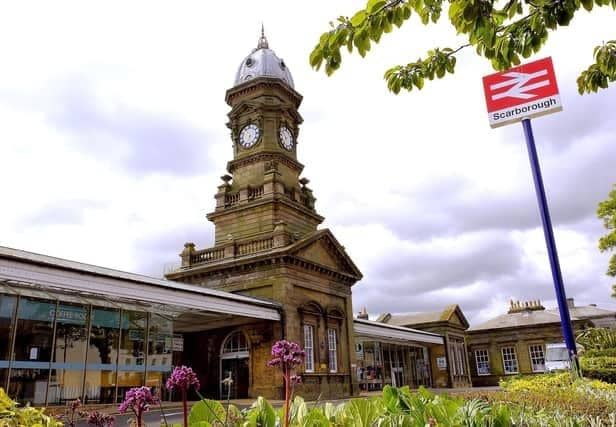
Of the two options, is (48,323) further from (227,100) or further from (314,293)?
(227,100)

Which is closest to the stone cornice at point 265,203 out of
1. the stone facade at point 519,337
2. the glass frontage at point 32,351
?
the glass frontage at point 32,351

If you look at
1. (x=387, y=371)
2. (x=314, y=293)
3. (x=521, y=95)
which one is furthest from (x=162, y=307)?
(x=387, y=371)

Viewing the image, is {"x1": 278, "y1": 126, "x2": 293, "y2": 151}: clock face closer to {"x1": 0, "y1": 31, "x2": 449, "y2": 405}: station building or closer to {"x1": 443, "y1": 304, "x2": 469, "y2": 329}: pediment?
{"x1": 0, "y1": 31, "x2": 449, "y2": 405}: station building

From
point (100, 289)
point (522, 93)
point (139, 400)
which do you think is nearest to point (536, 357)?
point (522, 93)

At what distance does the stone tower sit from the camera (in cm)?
2261

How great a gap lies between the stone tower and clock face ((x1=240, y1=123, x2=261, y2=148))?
0.06m

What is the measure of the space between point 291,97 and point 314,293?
40.5 feet

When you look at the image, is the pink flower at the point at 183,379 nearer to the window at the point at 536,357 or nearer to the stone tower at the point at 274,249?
the stone tower at the point at 274,249

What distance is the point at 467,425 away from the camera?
324cm

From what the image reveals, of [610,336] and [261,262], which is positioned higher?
[261,262]

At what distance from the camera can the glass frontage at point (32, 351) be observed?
12.7m

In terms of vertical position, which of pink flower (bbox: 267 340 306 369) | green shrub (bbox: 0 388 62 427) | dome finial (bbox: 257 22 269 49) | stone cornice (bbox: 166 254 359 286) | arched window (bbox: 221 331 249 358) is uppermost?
dome finial (bbox: 257 22 269 49)

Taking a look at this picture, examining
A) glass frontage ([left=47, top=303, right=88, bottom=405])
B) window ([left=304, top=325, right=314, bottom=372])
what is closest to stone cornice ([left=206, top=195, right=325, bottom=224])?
window ([left=304, top=325, right=314, bottom=372])

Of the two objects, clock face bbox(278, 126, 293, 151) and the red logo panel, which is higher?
clock face bbox(278, 126, 293, 151)
